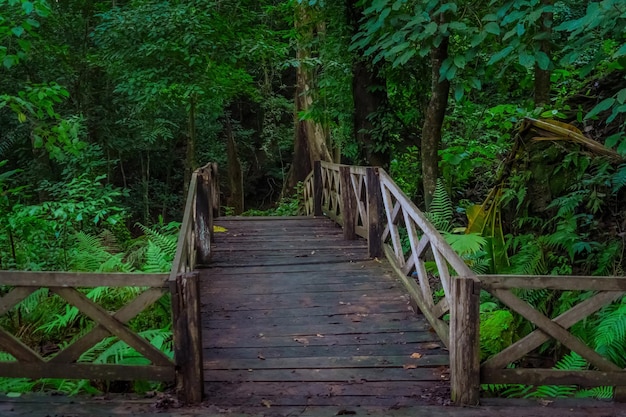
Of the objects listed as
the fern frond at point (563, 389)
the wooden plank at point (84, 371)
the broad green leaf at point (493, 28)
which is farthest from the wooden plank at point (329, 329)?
the broad green leaf at point (493, 28)

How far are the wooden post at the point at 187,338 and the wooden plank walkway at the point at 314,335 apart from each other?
17cm

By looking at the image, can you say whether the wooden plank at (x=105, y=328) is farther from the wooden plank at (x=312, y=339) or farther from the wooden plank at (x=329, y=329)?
the wooden plank at (x=329, y=329)

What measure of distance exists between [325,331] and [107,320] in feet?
6.24

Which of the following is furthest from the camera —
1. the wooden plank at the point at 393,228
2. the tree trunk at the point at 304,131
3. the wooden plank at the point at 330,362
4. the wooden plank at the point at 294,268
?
the tree trunk at the point at 304,131

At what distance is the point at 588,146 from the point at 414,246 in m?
2.56

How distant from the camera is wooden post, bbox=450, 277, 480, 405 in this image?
3141 millimetres

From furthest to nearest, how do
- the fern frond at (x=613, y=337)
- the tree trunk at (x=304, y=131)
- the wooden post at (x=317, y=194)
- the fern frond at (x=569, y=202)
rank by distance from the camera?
1. the tree trunk at (x=304, y=131)
2. the wooden post at (x=317, y=194)
3. the fern frond at (x=569, y=202)
4. the fern frond at (x=613, y=337)

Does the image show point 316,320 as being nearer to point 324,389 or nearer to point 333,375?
point 333,375

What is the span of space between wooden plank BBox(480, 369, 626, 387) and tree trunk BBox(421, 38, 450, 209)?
4.51m

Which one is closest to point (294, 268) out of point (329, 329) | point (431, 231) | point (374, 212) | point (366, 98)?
point (374, 212)

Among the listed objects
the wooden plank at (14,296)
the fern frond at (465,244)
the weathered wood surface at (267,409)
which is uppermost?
the wooden plank at (14,296)

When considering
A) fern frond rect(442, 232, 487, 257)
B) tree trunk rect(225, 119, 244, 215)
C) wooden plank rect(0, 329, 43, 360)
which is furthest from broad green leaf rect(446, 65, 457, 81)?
tree trunk rect(225, 119, 244, 215)

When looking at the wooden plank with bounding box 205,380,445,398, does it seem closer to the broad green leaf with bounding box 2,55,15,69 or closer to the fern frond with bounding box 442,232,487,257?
the fern frond with bounding box 442,232,487,257

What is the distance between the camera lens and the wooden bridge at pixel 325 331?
3170 millimetres
